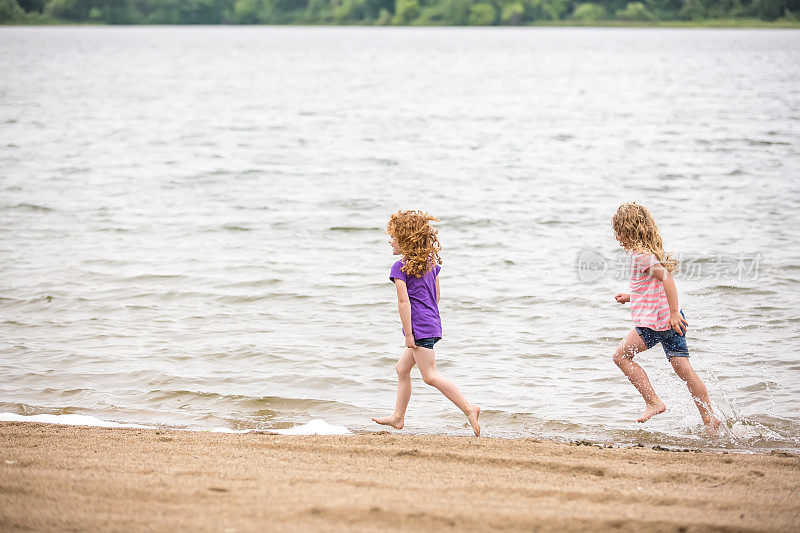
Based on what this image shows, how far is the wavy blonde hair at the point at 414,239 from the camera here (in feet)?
16.2

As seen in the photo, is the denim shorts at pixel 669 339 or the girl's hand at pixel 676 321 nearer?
the girl's hand at pixel 676 321

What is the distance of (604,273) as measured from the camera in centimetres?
993

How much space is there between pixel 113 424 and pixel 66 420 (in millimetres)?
361

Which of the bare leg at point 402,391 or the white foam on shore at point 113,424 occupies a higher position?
the bare leg at point 402,391

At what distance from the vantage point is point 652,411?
550 cm

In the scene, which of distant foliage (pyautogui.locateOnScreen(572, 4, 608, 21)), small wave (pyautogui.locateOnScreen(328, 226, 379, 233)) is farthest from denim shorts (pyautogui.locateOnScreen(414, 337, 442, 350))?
distant foliage (pyautogui.locateOnScreen(572, 4, 608, 21))

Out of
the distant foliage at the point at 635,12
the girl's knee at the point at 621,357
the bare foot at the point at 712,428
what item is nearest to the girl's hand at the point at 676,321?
the girl's knee at the point at 621,357

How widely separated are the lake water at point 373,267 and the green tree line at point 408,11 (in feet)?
194

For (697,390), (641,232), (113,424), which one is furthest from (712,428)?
Result: (113,424)

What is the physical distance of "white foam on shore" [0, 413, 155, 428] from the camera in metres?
5.70

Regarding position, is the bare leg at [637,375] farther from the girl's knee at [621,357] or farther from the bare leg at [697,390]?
the bare leg at [697,390]

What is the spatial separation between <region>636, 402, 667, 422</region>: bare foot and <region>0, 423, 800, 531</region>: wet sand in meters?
0.56

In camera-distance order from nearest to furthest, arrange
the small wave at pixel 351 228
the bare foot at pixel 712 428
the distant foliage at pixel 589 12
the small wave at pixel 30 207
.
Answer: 1. the bare foot at pixel 712 428
2. the small wave at pixel 351 228
3. the small wave at pixel 30 207
4. the distant foliage at pixel 589 12

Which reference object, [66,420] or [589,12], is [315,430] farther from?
[589,12]
